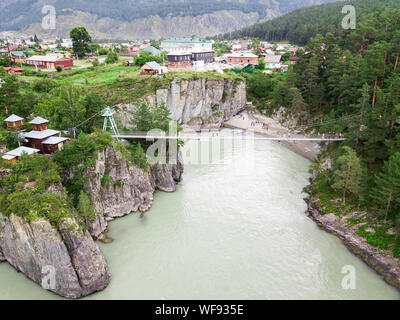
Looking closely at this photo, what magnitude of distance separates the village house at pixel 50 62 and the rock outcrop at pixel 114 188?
25636 millimetres

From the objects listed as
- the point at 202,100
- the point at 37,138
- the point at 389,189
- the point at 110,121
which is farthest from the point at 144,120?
the point at 389,189

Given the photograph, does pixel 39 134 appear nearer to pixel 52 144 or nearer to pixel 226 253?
pixel 52 144

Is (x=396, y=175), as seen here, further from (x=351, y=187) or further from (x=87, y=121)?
(x=87, y=121)

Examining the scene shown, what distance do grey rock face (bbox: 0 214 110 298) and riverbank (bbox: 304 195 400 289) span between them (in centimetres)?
1261

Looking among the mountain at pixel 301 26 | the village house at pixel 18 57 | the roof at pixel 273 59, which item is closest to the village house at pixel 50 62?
the village house at pixel 18 57

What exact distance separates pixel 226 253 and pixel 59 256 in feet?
25.9

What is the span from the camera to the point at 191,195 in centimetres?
2109

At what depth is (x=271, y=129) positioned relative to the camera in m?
35.1

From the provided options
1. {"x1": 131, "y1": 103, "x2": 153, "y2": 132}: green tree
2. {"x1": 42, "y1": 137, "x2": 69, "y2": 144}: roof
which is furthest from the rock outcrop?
{"x1": 131, "y1": 103, "x2": 153, "y2": 132}: green tree

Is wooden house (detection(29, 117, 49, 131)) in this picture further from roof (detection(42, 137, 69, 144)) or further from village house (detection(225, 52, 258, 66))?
village house (detection(225, 52, 258, 66))

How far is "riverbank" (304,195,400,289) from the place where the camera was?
1381 cm

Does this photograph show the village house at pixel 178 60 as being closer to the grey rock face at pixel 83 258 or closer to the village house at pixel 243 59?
the village house at pixel 243 59
